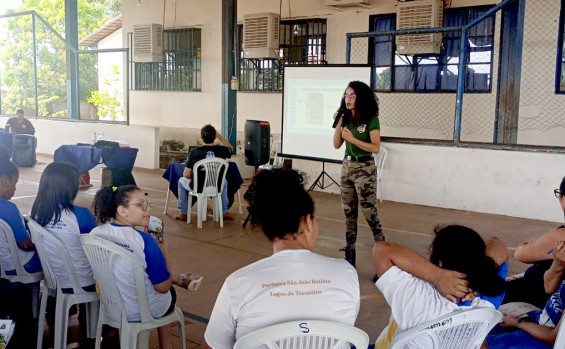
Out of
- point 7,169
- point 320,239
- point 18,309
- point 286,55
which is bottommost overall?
point 320,239

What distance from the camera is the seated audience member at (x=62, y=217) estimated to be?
2.91 m

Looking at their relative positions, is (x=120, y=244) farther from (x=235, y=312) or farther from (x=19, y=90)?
(x=19, y=90)

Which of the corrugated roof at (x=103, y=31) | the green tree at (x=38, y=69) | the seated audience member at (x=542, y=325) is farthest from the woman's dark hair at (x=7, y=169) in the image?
the green tree at (x=38, y=69)

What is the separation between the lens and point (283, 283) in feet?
5.33

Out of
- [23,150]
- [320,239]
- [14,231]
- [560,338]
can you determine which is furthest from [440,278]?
[23,150]

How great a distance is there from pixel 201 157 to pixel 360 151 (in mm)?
2295

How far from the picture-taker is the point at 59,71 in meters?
21.0

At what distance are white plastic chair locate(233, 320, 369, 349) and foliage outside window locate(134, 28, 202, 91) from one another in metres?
10.2

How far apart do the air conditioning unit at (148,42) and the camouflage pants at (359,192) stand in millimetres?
8039

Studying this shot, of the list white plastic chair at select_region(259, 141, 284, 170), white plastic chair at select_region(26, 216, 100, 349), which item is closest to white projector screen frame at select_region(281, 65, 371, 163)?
white plastic chair at select_region(259, 141, 284, 170)

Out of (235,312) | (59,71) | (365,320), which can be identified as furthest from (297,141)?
(59,71)

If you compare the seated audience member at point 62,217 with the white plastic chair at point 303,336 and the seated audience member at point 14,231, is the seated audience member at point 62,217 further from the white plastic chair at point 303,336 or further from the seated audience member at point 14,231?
the white plastic chair at point 303,336

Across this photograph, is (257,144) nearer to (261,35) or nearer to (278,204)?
(261,35)

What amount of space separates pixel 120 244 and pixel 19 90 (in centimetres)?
2094
